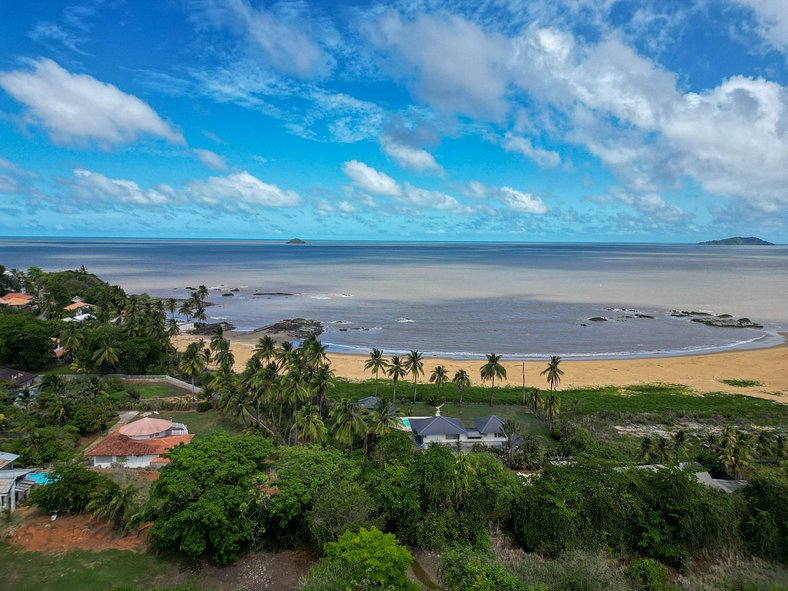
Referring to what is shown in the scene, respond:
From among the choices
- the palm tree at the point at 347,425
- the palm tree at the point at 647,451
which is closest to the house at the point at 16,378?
the palm tree at the point at 347,425

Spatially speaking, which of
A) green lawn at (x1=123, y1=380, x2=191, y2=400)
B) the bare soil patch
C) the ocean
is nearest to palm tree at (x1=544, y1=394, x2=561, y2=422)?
the ocean

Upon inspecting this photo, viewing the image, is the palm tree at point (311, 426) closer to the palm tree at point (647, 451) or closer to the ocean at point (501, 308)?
the palm tree at point (647, 451)

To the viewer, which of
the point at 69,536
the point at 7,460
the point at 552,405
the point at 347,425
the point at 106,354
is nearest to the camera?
the point at 69,536

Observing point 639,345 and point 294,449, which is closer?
point 294,449

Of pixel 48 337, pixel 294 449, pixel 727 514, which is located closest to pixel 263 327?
pixel 48 337

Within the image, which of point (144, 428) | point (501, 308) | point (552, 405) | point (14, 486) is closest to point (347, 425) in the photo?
point (144, 428)

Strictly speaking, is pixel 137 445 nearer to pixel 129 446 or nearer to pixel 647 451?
pixel 129 446

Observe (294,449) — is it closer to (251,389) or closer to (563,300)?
(251,389)
